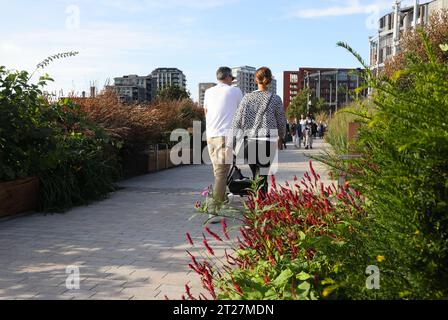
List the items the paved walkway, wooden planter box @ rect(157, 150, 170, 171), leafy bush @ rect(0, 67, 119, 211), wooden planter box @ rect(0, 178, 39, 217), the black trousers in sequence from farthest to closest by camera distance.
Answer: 1. wooden planter box @ rect(157, 150, 170, 171)
2. leafy bush @ rect(0, 67, 119, 211)
3. wooden planter box @ rect(0, 178, 39, 217)
4. the black trousers
5. the paved walkway

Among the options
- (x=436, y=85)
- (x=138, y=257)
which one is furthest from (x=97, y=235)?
(x=436, y=85)

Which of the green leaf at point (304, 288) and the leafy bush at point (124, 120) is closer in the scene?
the green leaf at point (304, 288)

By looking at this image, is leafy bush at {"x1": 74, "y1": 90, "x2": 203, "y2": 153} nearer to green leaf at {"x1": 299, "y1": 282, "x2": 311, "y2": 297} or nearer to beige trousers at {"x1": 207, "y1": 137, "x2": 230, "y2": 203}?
beige trousers at {"x1": 207, "y1": 137, "x2": 230, "y2": 203}

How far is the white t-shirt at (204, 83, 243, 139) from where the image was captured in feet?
20.7

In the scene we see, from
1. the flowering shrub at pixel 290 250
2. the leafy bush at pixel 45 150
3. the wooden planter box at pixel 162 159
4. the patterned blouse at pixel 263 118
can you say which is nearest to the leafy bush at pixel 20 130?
the leafy bush at pixel 45 150

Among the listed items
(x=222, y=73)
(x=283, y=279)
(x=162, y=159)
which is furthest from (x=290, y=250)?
(x=162, y=159)

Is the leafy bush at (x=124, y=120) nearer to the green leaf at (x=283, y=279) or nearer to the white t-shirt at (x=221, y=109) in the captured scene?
the white t-shirt at (x=221, y=109)

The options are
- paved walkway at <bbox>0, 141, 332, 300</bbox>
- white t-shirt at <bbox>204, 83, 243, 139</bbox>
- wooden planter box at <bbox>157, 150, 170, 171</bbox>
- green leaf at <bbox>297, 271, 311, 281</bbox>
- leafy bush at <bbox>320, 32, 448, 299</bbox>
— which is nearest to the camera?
leafy bush at <bbox>320, 32, 448, 299</bbox>

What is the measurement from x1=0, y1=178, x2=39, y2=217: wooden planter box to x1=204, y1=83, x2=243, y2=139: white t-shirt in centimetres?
A: 259

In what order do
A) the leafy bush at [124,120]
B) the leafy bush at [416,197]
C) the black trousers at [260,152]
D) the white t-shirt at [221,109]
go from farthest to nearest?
1. the leafy bush at [124,120]
2. the white t-shirt at [221,109]
3. the black trousers at [260,152]
4. the leafy bush at [416,197]

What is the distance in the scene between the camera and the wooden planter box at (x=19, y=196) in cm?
621

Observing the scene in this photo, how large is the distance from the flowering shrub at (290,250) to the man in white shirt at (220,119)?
6.16 feet

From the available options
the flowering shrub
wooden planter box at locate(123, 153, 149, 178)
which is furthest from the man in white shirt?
wooden planter box at locate(123, 153, 149, 178)

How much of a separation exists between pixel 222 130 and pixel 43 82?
2834 millimetres
